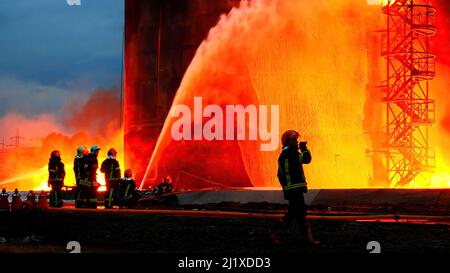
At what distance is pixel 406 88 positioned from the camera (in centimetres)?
3180

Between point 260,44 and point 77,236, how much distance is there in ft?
64.8

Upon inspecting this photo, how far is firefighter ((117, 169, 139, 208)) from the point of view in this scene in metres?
19.6

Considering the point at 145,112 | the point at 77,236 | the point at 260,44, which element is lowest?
the point at 77,236

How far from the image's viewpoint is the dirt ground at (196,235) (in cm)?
1038

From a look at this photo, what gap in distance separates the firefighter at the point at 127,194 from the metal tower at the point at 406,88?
1458 cm

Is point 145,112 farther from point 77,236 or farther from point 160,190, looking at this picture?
point 77,236

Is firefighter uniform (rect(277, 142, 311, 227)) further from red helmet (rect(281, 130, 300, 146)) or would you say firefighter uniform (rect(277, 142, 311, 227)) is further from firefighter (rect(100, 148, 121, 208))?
firefighter (rect(100, 148, 121, 208))

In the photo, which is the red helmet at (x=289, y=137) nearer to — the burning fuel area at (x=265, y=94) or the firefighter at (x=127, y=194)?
the firefighter at (x=127, y=194)

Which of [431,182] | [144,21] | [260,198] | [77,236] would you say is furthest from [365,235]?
[144,21]

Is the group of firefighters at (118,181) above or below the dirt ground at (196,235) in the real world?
above

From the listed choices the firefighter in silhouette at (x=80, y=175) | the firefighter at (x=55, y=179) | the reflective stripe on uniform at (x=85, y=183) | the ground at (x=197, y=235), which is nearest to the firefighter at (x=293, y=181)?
the ground at (x=197, y=235)

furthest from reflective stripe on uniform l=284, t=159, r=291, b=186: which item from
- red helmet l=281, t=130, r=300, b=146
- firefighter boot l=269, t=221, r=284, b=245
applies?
firefighter boot l=269, t=221, r=284, b=245

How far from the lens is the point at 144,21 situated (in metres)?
35.0

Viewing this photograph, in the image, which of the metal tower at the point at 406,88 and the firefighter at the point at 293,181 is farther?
the metal tower at the point at 406,88
